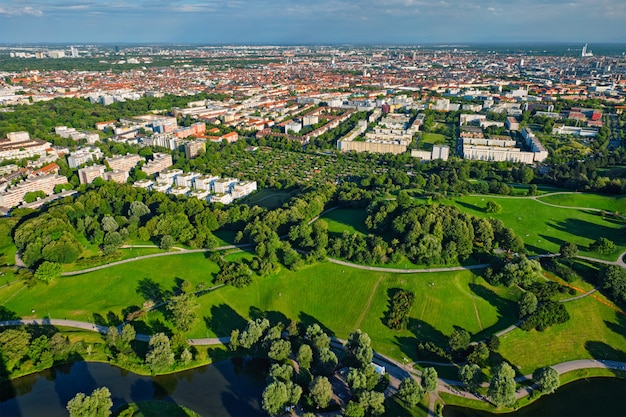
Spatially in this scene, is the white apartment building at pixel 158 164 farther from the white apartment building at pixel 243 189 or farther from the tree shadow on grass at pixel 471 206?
the tree shadow on grass at pixel 471 206

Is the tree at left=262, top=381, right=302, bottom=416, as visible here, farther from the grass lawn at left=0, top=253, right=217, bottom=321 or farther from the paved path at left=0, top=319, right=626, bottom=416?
the grass lawn at left=0, top=253, right=217, bottom=321

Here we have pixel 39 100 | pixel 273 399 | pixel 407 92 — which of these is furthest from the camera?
pixel 407 92

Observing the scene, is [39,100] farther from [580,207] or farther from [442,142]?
[580,207]

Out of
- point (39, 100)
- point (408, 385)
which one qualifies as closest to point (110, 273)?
point (408, 385)

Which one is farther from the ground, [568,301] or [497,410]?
[568,301]

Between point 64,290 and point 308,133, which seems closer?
point 64,290

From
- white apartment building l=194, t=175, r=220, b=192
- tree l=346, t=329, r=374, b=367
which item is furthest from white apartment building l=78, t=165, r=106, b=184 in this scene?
tree l=346, t=329, r=374, b=367

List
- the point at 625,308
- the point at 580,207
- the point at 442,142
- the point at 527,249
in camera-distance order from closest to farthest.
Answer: the point at 625,308 < the point at 527,249 < the point at 580,207 < the point at 442,142
